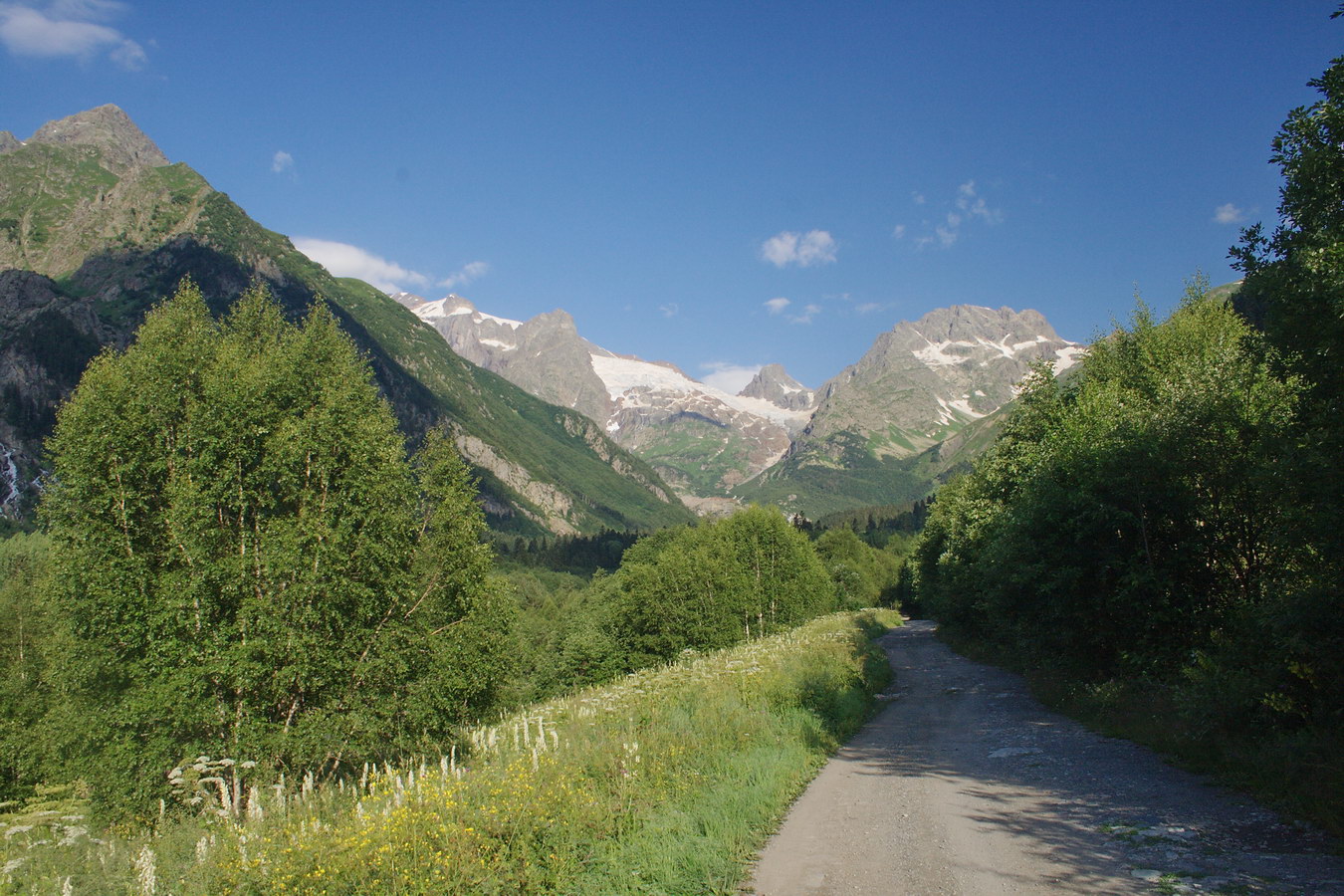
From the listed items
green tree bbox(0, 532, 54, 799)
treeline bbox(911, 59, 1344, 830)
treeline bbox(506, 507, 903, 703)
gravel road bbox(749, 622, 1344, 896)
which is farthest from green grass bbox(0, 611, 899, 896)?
treeline bbox(506, 507, 903, 703)

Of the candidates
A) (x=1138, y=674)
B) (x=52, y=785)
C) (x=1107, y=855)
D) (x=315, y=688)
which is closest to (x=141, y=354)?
(x=315, y=688)

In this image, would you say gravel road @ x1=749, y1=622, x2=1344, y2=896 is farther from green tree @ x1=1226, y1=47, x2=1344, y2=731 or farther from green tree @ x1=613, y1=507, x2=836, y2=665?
green tree @ x1=613, y1=507, x2=836, y2=665

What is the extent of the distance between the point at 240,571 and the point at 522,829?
12211 millimetres

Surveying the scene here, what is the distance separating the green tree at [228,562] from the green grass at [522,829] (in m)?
2.68

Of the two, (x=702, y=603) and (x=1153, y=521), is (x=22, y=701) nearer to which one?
(x=702, y=603)

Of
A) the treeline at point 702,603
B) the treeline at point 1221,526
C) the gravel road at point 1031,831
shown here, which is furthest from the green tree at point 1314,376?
the treeline at point 702,603

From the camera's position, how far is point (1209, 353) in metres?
22.2

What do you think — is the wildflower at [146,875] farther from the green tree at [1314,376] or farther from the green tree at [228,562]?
the green tree at [1314,376]

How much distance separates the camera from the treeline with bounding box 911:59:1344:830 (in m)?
11.1

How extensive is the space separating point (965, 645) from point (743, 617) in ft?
81.1

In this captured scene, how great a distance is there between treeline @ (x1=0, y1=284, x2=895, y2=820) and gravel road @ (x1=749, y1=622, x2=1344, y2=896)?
1048cm

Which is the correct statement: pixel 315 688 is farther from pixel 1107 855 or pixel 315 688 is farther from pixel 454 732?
pixel 1107 855

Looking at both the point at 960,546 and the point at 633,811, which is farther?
the point at 960,546

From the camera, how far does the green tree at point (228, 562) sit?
16734mm
